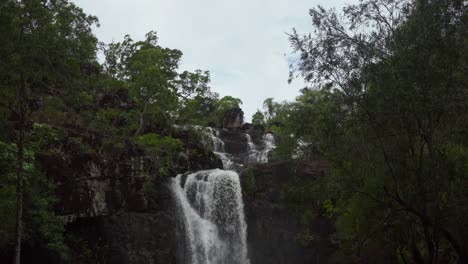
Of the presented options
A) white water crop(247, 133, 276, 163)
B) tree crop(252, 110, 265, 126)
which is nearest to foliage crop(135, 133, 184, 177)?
white water crop(247, 133, 276, 163)

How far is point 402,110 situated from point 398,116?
0.36 meters

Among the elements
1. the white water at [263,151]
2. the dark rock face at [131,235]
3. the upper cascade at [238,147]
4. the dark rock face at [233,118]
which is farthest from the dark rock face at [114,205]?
the dark rock face at [233,118]

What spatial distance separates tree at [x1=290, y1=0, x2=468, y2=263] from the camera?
11891 millimetres

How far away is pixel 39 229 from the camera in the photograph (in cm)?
1958

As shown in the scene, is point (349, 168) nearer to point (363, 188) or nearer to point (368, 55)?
point (363, 188)

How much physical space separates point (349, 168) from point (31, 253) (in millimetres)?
14851

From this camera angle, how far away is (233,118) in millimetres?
53625

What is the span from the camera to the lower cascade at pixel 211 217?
27594 millimetres

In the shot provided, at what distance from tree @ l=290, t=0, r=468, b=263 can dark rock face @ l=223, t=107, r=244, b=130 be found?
3784cm

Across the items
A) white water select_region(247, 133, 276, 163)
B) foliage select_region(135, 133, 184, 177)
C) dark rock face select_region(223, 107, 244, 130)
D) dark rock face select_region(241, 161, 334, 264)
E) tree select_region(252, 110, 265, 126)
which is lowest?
dark rock face select_region(241, 161, 334, 264)

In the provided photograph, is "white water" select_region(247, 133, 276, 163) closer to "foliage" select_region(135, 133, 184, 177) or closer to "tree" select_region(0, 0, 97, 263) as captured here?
"foliage" select_region(135, 133, 184, 177)

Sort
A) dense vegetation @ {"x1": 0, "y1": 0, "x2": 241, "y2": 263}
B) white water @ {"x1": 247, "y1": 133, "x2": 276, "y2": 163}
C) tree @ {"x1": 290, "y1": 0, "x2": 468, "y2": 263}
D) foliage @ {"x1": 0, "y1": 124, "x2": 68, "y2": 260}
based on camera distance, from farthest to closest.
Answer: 1. white water @ {"x1": 247, "y1": 133, "x2": 276, "y2": 163}
2. foliage @ {"x1": 0, "y1": 124, "x2": 68, "y2": 260}
3. dense vegetation @ {"x1": 0, "y1": 0, "x2": 241, "y2": 263}
4. tree @ {"x1": 290, "y1": 0, "x2": 468, "y2": 263}

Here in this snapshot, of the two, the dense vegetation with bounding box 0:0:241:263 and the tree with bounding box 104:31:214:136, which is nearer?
the dense vegetation with bounding box 0:0:241:263

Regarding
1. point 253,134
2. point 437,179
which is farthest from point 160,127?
point 437,179
